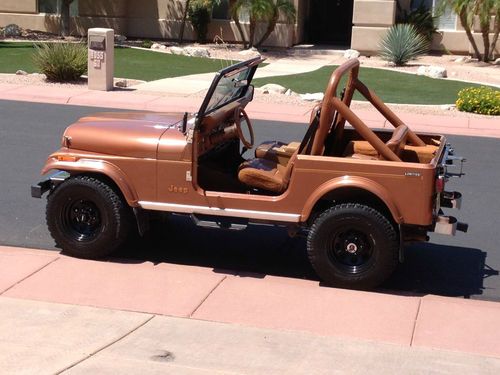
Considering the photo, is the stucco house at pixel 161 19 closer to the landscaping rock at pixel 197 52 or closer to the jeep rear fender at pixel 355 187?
the landscaping rock at pixel 197 52

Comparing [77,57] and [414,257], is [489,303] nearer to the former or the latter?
[414,257]

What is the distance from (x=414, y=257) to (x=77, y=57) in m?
13.1

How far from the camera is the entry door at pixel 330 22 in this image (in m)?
31.6

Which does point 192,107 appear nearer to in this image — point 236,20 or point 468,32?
point 468,32

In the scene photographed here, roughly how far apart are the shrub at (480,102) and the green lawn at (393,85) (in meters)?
1.39

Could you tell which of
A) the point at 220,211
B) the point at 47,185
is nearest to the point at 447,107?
the point at 220,211

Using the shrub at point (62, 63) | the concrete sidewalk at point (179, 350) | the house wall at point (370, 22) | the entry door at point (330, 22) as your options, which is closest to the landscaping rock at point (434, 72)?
the house wall at point (370, 22)

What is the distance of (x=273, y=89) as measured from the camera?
19250 mm

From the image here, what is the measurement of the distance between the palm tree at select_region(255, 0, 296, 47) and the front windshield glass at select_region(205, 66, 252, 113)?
1981 centimetres

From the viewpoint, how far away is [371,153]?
7.81 meters

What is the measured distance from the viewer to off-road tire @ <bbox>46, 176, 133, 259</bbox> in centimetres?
778

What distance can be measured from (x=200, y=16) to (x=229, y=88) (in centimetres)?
2193

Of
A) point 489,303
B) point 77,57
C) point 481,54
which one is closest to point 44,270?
point 489,303

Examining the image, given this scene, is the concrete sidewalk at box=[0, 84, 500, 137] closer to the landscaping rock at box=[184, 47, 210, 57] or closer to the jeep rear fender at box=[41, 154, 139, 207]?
the landscaping rock at box=[184, 47, 210, 57]
